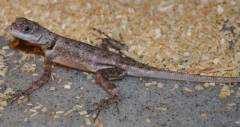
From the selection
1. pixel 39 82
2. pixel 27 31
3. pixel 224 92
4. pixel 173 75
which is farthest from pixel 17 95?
pixel 224 92

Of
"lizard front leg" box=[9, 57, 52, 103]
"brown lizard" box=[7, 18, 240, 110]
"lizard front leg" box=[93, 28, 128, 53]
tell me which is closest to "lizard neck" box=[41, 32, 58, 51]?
"brown lizard" box=[7, 18, 240, 110]

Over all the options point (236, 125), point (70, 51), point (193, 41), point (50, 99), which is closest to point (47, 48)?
point (70, 51)

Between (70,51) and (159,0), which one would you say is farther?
(159,0)

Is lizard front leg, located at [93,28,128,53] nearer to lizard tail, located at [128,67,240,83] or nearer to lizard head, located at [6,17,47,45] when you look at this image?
lizard tail, located at [128,67,240,83]

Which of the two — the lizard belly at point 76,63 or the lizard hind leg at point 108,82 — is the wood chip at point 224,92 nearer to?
the lizard hind leg at point 108,82

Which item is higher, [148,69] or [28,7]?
[28,7]

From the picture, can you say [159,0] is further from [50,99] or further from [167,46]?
[50,99]

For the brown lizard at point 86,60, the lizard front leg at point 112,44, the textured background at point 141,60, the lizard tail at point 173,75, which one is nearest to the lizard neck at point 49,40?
the brown lizard at point 86,60
